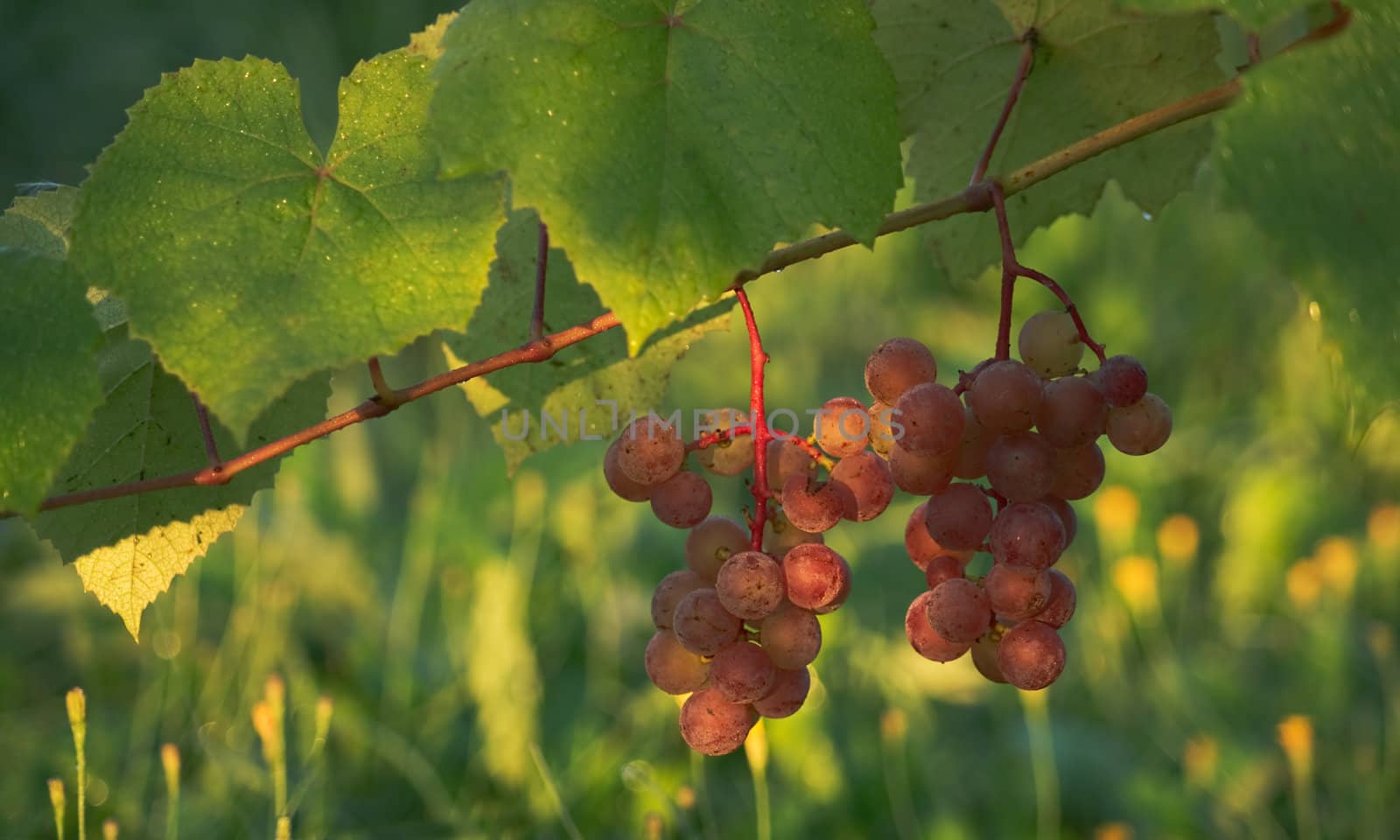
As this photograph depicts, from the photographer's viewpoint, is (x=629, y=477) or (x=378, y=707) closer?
(x=629, y=477)

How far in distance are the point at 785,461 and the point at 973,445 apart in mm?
86

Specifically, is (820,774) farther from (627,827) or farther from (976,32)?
(976,32)

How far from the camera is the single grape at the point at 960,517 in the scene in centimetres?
58

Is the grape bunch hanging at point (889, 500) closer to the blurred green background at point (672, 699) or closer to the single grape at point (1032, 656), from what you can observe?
the single grape at point (1032, 656)

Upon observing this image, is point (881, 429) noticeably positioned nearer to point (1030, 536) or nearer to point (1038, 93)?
point (1030, 536)

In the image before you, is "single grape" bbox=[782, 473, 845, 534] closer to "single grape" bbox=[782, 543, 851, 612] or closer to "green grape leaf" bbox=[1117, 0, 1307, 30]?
"single grape" bbox=[782, 543, 851, 612]

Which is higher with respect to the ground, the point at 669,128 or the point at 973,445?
the point at 669,128

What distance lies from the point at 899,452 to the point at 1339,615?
52.9 inches

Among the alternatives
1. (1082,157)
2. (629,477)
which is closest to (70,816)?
(629,477)

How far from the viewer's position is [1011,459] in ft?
1.84

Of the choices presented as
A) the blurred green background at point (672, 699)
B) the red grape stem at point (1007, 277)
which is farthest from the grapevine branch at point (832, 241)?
the blurred green background at point (672, 699)

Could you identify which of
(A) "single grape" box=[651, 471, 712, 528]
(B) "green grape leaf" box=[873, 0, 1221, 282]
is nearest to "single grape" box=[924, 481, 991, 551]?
(A) "single grape" box=[651, 471, 712, 528]

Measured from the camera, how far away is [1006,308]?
1.76ft

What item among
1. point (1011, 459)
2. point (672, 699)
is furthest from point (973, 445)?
point (672, 699)
